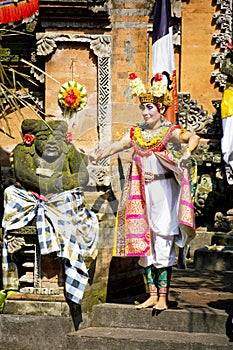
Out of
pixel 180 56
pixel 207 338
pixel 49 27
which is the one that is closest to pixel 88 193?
pixel 207 338

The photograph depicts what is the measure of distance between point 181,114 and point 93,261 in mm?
7892

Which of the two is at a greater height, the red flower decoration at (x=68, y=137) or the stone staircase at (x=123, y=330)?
the red flower decoration at (x=68, y=137)

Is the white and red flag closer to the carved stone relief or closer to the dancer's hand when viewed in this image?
the carved stone relief

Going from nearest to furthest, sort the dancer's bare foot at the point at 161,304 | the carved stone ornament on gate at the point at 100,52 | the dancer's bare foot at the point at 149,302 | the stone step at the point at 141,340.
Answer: the stone step at the point at 141,340 → the dancer's bare foot at the point at 161,304 → the dancer's bare foot at the point at 149,302 → the carved stone ornament on gate at the point at 100,52

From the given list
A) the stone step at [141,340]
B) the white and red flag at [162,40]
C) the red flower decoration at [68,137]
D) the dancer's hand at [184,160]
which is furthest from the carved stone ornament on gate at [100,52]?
the stone step at [141,340]

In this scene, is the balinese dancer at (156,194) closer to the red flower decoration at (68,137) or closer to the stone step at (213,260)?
the red flower decoration at (68,137)

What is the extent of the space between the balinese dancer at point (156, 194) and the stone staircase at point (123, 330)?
171 mm

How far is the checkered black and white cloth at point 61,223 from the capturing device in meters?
12.7

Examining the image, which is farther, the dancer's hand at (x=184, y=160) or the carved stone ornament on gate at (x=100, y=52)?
the carved stone ornament on gate at (x=100, y=52)

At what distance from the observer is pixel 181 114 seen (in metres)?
20.6

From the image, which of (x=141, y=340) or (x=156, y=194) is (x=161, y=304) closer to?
(x=141, y=340)

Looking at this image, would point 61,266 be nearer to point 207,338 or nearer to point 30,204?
point 30,204

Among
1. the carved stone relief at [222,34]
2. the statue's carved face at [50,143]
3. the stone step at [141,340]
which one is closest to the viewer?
the stone step at [141,340]

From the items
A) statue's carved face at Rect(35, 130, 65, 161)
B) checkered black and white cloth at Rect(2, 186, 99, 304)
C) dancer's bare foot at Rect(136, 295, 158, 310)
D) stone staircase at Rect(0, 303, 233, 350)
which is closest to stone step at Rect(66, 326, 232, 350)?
stone staircase at Rect(0, 303, 233, 350)
